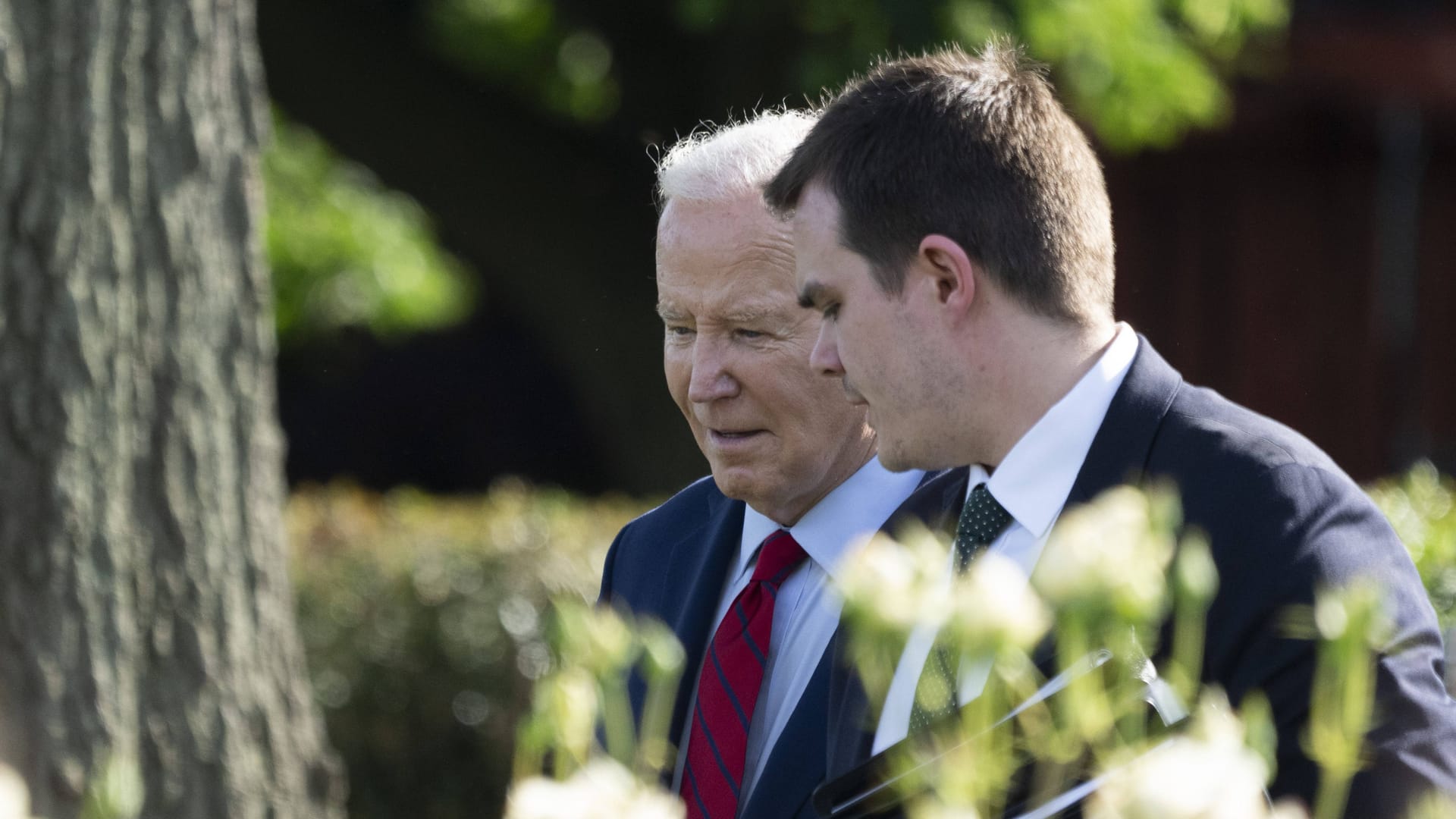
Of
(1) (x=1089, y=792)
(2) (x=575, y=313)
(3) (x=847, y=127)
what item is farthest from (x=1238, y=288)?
(1) (x=1089, y=792)

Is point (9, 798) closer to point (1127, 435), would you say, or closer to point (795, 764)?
point (1127, 435)

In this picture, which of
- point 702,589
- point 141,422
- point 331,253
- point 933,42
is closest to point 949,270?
point 702,589

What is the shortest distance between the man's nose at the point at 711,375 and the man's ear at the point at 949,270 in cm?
80

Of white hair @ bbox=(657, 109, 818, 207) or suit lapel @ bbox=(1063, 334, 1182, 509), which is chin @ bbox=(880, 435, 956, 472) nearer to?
suit lapel @ bbox=(1063, 334, 1182, 509)

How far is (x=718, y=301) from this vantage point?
289cm

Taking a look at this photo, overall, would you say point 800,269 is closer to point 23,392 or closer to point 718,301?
point 718,301

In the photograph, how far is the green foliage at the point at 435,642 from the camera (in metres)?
6.13

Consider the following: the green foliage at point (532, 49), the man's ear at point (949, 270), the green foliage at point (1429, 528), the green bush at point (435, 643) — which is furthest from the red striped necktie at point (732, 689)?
the green foliage at point (532, 49)

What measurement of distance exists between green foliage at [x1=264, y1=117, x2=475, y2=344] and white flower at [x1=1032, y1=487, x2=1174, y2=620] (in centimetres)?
1153

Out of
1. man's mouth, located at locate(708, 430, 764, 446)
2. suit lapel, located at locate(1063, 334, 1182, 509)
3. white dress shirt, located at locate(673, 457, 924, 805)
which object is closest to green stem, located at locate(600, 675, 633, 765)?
suit lapel, located at locate(1063, 334, 1182, 509)

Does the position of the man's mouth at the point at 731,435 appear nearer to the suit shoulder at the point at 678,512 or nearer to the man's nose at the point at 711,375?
the man's nose at the point at 711,375

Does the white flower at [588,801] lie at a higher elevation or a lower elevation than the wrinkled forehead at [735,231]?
higher

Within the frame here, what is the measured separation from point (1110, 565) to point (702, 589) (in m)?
2.00

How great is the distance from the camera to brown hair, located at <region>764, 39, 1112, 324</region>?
216 cm
